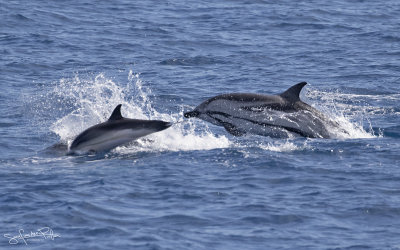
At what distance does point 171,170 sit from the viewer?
16062 millimetres

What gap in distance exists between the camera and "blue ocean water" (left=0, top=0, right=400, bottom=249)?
13.0 meters

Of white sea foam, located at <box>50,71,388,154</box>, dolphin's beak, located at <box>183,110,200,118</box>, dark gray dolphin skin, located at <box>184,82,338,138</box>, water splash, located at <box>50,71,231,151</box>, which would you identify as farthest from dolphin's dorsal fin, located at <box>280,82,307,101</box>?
dolphin's beak, located at <box>183,110,200,118</box>

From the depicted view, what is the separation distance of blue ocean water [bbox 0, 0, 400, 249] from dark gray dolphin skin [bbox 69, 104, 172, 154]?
268 millimetres

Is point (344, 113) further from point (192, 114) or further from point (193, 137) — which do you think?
point (192, 114)

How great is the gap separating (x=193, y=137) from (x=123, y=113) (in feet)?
9.05

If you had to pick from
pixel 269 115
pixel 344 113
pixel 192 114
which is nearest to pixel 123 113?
pixel 192 114

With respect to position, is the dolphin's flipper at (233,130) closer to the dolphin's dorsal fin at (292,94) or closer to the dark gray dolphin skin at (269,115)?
the dark gray dolphin skin at (269,115)

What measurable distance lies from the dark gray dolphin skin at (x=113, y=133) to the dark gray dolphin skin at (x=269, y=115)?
155 centimetres

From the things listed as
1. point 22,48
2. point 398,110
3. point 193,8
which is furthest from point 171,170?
point 193,8

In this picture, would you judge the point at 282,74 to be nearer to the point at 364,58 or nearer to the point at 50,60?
the point at 364,58

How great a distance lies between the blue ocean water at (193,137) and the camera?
511 inches

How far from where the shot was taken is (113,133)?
17.3 m

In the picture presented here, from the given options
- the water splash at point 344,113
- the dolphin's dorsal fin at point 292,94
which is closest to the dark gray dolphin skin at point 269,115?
the dolphin's dorsal fin at point 292,94

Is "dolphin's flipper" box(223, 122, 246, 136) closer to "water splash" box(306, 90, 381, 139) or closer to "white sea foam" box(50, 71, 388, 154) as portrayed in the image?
"white sea foam" box(50, 71, 388, 154)
